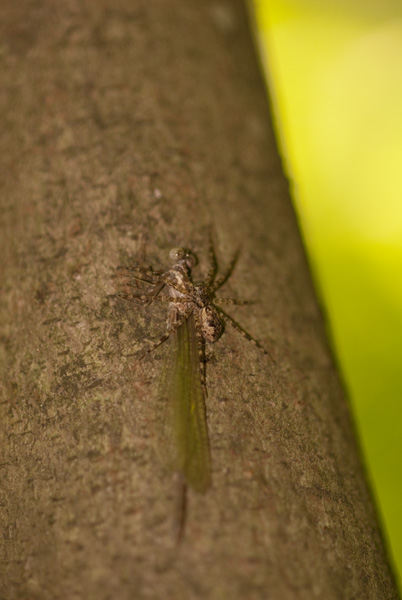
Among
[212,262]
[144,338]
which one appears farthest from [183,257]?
[144,338]

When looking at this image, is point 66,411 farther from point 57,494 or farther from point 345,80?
point 345,80

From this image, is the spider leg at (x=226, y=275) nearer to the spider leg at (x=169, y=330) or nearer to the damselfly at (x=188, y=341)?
the damselfly at (x=188, y=341)

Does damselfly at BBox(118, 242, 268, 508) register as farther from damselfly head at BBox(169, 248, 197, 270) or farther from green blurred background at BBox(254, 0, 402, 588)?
green blurred background at BBox(254, 0, 402, 588)

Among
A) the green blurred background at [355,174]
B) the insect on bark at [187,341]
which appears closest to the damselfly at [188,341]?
the insect on bark at [187,341]

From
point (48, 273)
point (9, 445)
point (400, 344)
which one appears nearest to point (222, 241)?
point (48, 273)

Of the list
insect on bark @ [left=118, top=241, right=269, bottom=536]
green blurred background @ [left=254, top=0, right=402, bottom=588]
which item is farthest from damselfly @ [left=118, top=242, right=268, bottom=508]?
green blurred background @ [left=254, top=0, right=402, bottom=588]
